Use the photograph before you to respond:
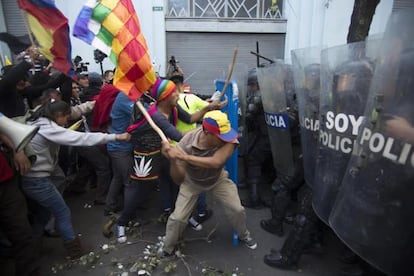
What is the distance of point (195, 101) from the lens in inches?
150

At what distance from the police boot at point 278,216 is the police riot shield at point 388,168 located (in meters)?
1.74

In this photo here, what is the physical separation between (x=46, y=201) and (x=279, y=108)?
2409 mm

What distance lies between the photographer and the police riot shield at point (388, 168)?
1.42 m

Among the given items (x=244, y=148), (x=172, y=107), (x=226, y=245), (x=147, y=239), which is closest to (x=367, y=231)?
(x=226, y=245)

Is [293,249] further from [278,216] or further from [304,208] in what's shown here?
[278,216]

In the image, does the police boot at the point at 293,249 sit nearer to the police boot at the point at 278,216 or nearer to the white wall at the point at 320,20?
the police boot at the point at 278,216

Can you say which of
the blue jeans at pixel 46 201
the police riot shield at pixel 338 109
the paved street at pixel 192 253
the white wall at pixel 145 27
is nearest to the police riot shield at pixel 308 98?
the police riot shield at pixel 338 109

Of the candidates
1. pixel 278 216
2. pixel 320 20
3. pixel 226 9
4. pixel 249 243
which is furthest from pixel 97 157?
pixel 320 20

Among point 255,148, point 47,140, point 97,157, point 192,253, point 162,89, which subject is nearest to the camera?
point 47,140

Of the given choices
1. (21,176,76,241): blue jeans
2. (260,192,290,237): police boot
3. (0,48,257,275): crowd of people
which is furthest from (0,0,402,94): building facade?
(21,176,76,241): blue jeans

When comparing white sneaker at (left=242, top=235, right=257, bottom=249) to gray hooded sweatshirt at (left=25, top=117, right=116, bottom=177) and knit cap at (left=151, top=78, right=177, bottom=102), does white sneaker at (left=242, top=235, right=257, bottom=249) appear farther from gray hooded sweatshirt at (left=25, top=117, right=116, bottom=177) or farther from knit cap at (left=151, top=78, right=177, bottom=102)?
gray hooded sweatshirt at (left=25, top=117, right=116, bottom=177)

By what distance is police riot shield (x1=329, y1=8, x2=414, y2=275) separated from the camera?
1415mm

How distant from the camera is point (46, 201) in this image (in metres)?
2.84

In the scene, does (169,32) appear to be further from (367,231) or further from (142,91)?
(367,231)
